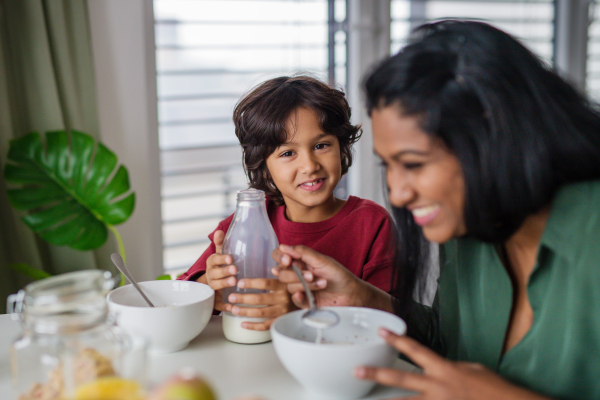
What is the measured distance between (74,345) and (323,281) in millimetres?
501

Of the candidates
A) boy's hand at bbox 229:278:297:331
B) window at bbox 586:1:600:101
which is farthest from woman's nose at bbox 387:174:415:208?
window at bbox 586:1:600:101

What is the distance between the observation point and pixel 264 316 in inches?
35.0

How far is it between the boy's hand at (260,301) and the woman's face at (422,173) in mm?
272

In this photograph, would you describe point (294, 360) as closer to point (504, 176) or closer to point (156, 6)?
point (504, 176)

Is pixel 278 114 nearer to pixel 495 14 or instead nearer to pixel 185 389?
pixel 185 389

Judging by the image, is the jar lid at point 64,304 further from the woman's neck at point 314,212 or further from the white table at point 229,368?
the woman's neck at point 314,212

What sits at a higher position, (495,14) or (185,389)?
(495,14)

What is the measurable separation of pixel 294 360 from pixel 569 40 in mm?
3527

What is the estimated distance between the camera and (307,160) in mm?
1314

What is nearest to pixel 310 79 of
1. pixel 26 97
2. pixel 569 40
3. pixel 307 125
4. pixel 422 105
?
pixel 307 125

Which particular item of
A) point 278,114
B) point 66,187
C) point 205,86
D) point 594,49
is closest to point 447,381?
point 278,114

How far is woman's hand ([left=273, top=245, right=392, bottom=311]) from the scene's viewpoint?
0.91 metres

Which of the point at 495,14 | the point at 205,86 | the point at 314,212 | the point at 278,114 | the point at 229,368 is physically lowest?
the point at 229,368

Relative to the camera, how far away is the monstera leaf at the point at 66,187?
5.64ft
